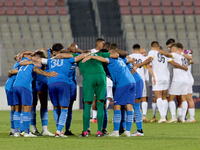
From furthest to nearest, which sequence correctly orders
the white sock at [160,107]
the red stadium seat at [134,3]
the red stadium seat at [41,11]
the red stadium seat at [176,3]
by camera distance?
the red stadium seat at [176,3]
the red stadium seat at [134,3]
the red stadium seat at [41,11]
the white sock at [160,107]

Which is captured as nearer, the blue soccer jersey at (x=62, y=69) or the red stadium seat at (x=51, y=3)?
the blue soccer jersey at (x=62, y=69)

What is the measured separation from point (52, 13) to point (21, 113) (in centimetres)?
1535

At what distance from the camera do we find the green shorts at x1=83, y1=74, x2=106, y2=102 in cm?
630

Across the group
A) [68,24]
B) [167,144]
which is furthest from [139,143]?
[68,24]

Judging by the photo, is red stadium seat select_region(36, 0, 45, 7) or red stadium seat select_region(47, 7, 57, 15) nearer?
red stadium seat select_region(47, 7, 57, 15)

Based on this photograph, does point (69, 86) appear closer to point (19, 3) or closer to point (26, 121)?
point (26, 121)

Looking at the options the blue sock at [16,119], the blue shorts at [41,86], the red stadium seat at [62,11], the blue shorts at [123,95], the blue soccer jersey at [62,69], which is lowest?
the blue sock at [16,119]

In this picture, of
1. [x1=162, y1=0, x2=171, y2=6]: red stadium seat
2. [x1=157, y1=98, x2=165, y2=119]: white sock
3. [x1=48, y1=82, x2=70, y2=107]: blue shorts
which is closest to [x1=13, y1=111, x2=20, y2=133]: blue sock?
[x1=48, y1=82, x2=70, y2=107]: blue shorts

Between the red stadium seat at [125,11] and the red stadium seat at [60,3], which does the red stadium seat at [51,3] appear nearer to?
the red stadium seat at [60,3]

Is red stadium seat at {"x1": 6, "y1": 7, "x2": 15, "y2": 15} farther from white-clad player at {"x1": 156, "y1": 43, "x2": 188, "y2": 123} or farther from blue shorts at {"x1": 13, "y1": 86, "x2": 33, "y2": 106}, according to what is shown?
blue shorts at {"x1": 13, "y1": 86, "x2": 33, "y2": 106}

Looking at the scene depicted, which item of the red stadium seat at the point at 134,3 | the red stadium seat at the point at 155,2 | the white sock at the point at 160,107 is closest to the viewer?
the white sock at the point at 160,107

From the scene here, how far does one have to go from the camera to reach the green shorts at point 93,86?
20.7 ft

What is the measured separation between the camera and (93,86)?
634 centimetres

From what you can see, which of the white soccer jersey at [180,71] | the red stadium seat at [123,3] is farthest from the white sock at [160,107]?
the red stadium seat at [123,3]
